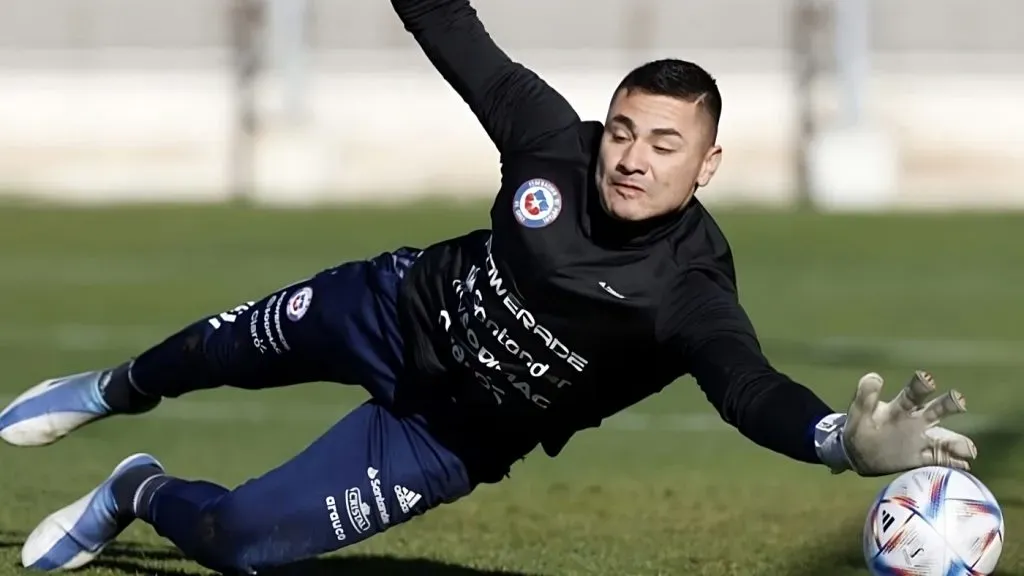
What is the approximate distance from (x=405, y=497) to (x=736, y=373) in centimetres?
142

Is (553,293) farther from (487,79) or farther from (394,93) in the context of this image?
(394,93)

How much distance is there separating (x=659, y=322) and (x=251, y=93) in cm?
1946

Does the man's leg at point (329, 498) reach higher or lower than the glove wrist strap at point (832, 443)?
lower

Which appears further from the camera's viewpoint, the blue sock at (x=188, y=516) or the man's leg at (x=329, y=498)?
the blue sock at (x=188, y=516)

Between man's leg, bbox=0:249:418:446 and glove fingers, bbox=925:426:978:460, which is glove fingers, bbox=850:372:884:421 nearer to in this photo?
glove fingers, bbox=925:426:978:460

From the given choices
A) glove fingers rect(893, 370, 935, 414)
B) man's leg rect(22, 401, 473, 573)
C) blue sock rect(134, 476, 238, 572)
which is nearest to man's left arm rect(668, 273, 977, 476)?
glove fingers rect(893, 370, 935, 414)

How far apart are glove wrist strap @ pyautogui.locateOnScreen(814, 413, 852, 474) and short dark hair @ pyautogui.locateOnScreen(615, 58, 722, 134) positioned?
1.13 m

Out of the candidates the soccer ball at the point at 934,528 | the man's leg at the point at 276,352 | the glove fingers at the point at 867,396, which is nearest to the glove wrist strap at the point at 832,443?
the glove fingers at the point at 867,396

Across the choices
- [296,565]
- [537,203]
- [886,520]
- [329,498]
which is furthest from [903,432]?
[296,565]

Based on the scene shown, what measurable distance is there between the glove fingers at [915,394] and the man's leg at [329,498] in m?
1.99

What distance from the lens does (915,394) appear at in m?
4.50

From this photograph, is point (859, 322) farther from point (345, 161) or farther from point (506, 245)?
point (345, 161)

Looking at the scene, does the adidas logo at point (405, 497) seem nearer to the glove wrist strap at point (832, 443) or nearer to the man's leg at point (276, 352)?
the man's leg at point (276, 352)

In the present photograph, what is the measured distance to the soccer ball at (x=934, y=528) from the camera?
5.22 metres
